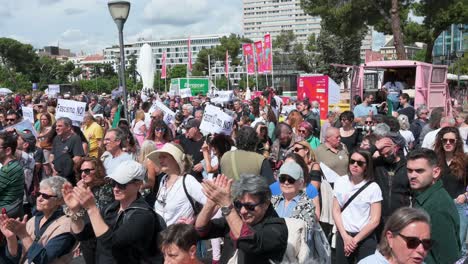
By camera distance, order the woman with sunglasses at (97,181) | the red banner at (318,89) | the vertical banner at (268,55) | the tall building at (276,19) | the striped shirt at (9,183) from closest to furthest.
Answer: the woman with sunglasses at (97,181) < the striped shirt at (9,183) < the red banner at (318,89) < the vertical banner at (268,55) < the tall building at (276,19)

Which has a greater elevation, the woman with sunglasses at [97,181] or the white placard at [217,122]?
the white placard at [217,122]

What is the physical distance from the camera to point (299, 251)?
3037 millimetres

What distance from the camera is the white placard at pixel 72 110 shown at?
28.3ft

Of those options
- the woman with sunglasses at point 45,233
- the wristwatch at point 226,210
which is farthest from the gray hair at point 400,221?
the woman with sunglasses at point 45,233

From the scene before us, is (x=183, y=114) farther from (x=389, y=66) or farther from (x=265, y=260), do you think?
(x=265, y=260)

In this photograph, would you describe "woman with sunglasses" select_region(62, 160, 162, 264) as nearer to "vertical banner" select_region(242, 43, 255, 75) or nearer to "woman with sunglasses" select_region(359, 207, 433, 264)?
"woman with sunglasses" select_region(359, 207, 433, 264)

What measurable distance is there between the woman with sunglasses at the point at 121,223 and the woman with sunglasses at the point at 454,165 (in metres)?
3.12

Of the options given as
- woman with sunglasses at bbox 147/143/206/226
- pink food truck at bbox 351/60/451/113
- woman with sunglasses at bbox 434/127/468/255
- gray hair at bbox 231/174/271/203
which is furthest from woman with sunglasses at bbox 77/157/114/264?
pink food truck at bbox 351/60/451/113

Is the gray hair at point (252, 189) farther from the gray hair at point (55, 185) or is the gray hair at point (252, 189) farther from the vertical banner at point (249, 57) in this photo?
the vertical banner at point (249, 57)

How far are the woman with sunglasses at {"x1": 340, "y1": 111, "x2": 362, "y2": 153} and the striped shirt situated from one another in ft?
14.6

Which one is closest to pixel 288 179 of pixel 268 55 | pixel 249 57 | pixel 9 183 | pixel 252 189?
pixel 252 189

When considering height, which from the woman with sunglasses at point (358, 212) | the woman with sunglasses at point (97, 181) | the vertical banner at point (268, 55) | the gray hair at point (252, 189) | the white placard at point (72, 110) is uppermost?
the vertical banner at point (268, 55)

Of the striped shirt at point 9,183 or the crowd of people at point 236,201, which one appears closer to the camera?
the crowd of people at point 236,201

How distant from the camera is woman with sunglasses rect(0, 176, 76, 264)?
343 centimetres
